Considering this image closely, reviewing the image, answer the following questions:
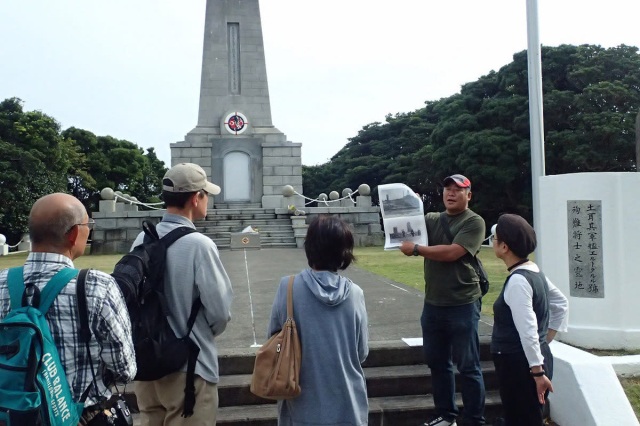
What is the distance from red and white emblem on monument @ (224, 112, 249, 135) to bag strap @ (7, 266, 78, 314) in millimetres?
18040

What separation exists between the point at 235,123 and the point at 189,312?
1770 cm

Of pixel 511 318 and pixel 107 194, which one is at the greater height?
pixel 107 194

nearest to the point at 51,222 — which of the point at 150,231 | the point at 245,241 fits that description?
the point at 150,231

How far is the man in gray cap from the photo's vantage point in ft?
7.32

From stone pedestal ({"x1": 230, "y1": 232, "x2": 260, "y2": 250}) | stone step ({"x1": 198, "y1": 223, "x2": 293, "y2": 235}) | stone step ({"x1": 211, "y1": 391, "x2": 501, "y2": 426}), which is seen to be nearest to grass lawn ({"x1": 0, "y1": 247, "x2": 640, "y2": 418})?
stone step ({"x1": 211, "y1": 391, "x2": 501, "y2": 426})

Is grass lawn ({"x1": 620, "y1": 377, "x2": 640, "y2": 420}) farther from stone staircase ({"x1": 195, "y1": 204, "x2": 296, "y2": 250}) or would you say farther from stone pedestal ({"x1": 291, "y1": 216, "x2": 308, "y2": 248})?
stone staircase ({"x1": 195, "y1": 204, "x2": 296, "y2": 250})

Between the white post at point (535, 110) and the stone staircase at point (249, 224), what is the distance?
987cm

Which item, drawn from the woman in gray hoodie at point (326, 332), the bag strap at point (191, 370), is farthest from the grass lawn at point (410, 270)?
the bag strap at point (191, 370)

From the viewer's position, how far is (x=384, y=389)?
3791 mm

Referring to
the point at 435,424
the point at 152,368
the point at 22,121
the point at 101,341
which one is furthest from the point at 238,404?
the point at 22,121

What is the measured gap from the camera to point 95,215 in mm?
15445

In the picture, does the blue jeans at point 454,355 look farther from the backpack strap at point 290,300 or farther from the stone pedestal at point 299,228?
the stone pedestal at point 299,228

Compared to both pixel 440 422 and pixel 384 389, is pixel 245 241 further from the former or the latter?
pixel 440 422

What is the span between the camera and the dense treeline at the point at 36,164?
19.6m
